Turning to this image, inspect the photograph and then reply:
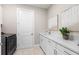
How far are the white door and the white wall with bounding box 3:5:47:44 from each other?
10 cm

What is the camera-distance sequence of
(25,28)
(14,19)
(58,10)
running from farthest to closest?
1. (58,10)
2. (25,28)
3. (14,19)

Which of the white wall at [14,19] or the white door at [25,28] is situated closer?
the white wall at [14,19]

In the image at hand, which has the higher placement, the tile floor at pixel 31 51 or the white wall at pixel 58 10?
the white wall at pixel 58 10

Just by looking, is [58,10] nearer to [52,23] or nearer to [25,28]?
[52,23]

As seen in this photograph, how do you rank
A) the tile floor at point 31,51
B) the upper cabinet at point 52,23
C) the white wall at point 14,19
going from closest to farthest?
the white wall at point 14,19
the tile floor at point 31,51
the upper cabinet at point 52,23

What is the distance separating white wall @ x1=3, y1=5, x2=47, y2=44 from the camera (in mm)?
2556

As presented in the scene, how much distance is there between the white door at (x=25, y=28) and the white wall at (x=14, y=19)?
0.10m

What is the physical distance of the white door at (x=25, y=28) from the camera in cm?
275

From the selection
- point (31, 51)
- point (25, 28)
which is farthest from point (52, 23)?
point (31, 51)

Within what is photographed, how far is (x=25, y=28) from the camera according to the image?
280 centimetres

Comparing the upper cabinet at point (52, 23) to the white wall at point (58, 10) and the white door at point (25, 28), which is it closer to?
the white wall at point (58, 10)

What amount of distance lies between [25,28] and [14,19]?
1.16ft

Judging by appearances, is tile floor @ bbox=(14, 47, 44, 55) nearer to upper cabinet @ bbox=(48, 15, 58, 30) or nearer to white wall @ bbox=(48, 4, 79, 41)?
upper cabinet @ bbox=(48, 15, 58, 30)

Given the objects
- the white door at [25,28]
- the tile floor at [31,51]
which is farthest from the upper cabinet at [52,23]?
the tile floor at [31,51]
